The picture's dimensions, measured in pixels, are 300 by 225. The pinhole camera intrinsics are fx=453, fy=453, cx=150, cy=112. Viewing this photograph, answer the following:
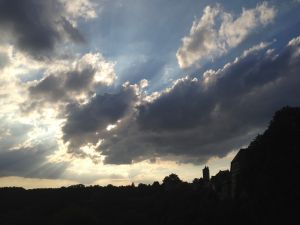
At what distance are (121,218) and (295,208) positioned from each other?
138368 millimetres

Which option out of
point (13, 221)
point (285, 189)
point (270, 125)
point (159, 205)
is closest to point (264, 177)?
point (285, 189)

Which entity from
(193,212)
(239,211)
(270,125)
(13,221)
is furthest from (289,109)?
(13,221)

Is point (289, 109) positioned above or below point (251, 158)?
above

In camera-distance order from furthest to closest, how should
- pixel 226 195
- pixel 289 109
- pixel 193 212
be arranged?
pixel 193 212
pixel 226 195
pixel 289 109

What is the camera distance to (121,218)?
18875 cm

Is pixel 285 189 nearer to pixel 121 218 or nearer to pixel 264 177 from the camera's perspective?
pixel 264 177

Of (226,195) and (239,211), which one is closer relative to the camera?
(239,211)

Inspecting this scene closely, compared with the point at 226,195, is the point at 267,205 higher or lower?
lower

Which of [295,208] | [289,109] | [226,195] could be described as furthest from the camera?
[226,195]

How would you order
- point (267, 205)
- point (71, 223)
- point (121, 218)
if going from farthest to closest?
1. point (121, 218)
2. point (71, 223)
3. point (267, 205)

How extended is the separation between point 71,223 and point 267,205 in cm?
12097

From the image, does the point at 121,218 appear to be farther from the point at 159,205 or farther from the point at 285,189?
the point at 285,189

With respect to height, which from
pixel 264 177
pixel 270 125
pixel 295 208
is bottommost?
pixel 295 208

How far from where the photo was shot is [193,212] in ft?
410
